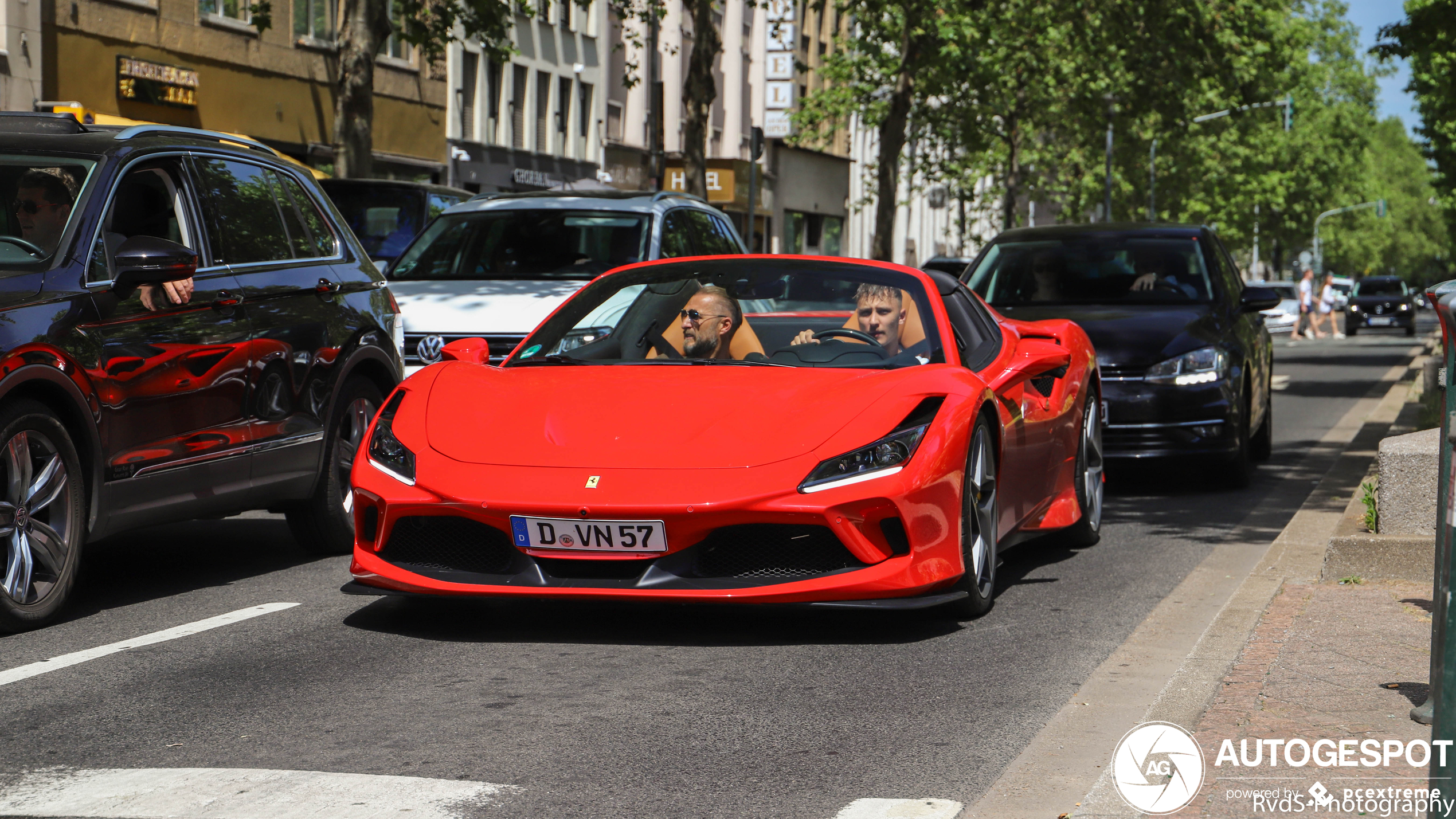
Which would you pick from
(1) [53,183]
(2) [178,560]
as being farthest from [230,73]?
(1) [53,183]

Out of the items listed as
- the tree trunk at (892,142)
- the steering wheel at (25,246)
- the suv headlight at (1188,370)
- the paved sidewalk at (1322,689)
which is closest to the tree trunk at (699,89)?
the tree trunk at (892,142)

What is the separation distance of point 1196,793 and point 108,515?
411 centimetres

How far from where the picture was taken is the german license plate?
6020 mm

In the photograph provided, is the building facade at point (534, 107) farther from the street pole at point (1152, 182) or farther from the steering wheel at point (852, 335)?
the steering wheel at point (852, 335)

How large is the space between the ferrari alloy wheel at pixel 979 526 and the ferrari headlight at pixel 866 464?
13.0 inches

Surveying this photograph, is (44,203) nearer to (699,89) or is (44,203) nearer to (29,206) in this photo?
(29,206)

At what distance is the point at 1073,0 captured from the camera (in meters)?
38.5

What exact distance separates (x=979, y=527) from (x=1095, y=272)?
20.6 ft

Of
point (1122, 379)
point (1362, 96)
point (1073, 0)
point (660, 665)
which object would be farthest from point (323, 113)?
point (1362, 96)

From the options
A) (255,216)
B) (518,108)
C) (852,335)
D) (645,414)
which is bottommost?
(645,414)

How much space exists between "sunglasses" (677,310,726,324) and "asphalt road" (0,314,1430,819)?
1.11 meters

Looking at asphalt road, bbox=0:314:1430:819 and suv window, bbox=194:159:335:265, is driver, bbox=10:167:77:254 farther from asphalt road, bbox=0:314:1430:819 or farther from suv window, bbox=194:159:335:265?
asphalt road, bbox=0:314:1430:819

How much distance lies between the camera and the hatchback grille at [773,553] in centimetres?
612

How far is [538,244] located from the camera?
42.8 feet
